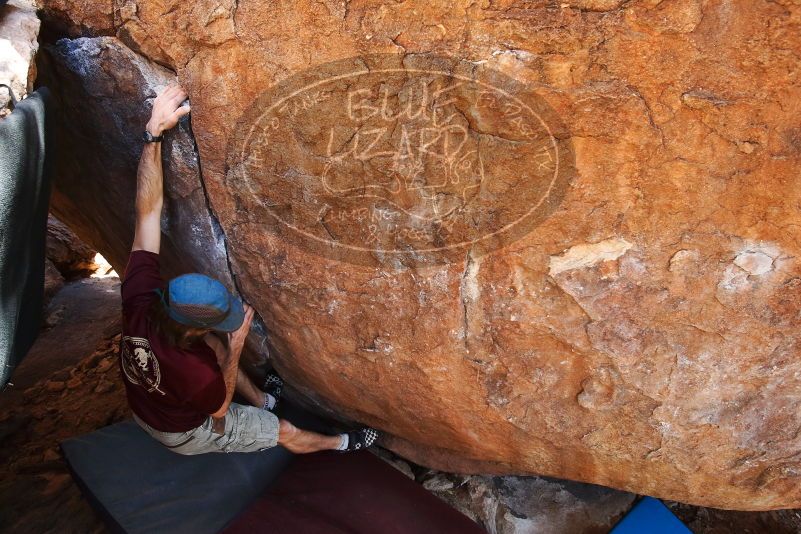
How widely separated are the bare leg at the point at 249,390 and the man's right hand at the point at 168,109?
1063 mm

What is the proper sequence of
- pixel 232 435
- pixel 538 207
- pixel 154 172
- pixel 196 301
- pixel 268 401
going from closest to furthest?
pixel 538 207 → pixel 196 301 → pixel 154 172 → pixel 232 435 → pixel 268 401

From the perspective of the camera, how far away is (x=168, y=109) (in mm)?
1604

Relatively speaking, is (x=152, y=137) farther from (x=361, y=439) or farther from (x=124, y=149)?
(x=361, y=439)

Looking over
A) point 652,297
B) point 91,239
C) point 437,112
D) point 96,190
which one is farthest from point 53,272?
point 652,297

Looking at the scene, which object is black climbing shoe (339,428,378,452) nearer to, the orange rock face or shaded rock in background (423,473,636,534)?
shaded rock in background (423,473,636,534)

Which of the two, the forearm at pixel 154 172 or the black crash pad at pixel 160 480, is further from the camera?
the black crash pad at pixel 160 480

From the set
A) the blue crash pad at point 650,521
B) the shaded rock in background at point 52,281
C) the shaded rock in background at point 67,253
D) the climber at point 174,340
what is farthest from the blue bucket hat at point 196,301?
the shaded rock in background at point 67,253

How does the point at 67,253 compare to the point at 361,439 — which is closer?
the point at 361,439

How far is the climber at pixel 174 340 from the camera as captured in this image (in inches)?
62.9

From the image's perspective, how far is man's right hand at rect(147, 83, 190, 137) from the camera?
1599mm

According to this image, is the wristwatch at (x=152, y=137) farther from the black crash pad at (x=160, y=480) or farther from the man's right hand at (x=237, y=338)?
the black crash pad at (x=160, y=480)

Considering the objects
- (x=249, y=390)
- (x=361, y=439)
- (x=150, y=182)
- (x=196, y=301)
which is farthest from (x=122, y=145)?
(x=361, y=439)

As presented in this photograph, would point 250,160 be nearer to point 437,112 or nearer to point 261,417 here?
point 437,112

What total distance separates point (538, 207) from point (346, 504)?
54.2 inches
